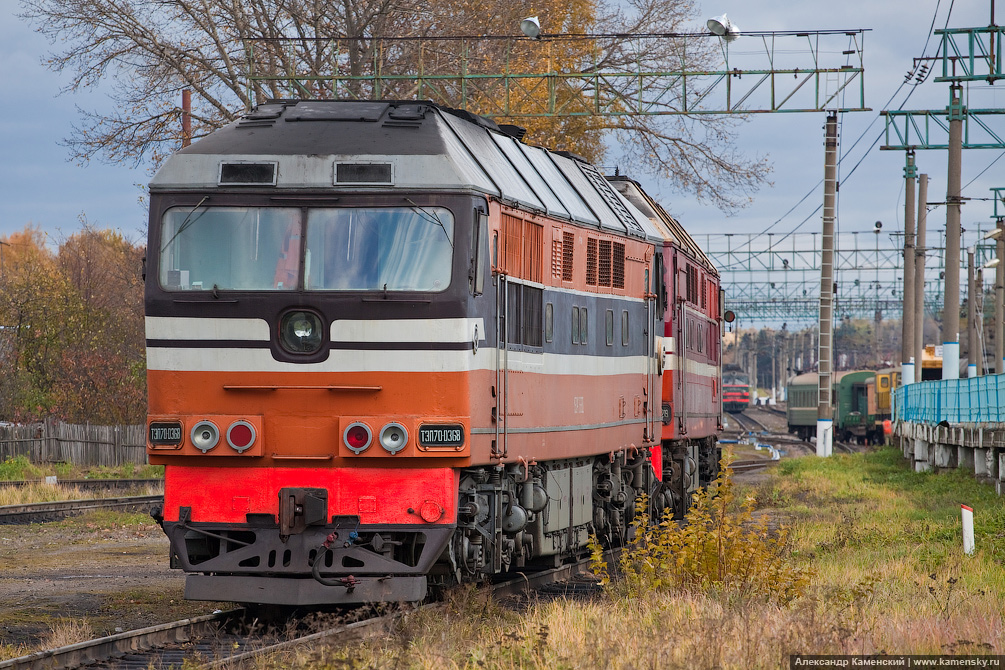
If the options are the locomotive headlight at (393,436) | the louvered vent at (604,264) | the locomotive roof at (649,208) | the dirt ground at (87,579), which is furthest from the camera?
the locomotive roof at (649,208)

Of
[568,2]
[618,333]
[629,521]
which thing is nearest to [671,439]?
[629,521]

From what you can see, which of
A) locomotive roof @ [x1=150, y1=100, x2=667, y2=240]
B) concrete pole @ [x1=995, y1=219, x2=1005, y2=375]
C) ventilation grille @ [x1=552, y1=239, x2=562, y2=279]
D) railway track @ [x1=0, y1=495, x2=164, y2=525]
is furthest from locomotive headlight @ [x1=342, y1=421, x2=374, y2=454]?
concrete pole @ [x1=995, y1=219, x2=1005, y2=375]

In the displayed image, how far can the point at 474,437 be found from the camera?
9.78 m

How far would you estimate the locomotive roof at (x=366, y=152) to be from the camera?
988 cm

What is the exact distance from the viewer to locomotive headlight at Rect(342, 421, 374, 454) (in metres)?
9.51

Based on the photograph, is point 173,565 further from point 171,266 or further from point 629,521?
point 629,521

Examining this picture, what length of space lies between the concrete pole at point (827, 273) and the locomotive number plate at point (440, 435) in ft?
76.8

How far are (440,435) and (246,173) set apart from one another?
264 cm

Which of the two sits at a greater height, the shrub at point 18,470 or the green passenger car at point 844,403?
the green passenger car at point 844,403

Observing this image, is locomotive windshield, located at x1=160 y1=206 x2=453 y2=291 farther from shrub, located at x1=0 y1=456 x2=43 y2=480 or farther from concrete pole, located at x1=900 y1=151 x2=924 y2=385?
concrete pole, located at x1=900 y1=151 x2=924 y2=385

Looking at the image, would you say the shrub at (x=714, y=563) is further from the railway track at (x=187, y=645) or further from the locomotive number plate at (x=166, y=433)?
the locomotive number plate at (x=166, y=433)

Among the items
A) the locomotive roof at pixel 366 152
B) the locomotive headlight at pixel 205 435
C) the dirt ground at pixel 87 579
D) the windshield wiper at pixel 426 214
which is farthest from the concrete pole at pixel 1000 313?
the locomotive headlight at pixel 205 435

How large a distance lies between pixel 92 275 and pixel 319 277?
160 feet

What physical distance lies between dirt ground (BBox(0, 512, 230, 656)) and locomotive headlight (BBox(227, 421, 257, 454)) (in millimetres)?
1932
